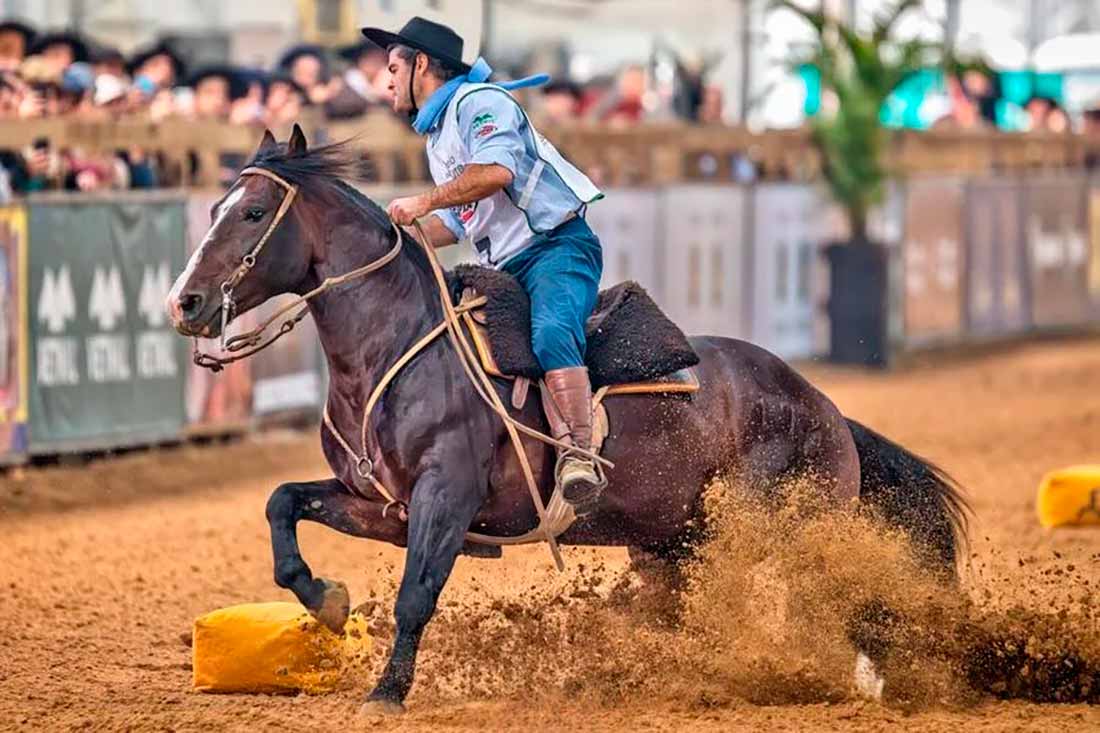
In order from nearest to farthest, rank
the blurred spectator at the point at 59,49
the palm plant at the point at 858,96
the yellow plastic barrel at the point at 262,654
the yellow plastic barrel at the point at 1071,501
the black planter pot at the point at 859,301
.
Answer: the yellow plastic barrel at the point at 262,654 → the yellow plastic barrel at the point at 1071,501 → the blurred spectator at the point at 59,49 → the black planter pot at the point at 859,301 → the palm plant at the point at 858,96

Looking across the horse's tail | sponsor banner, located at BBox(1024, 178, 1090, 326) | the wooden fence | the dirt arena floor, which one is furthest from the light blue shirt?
sponsor banner, located at BBox(1024, 178, 1090, 326)

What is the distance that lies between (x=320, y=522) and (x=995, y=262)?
16.4 m

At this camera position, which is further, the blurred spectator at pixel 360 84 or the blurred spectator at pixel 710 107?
the blurred spectator at pixel 710 107

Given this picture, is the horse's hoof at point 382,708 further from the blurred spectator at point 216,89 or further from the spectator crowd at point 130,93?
the blurred spectator at point 216,89

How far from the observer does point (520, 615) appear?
290 inches

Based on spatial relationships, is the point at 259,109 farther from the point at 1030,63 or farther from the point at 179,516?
the point at 1030,63

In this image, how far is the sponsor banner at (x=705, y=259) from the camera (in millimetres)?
17562

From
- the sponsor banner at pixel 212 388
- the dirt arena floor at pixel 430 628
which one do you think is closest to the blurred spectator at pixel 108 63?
the sponsor banner at pixel 212 388

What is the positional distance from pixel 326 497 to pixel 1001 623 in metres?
2.39

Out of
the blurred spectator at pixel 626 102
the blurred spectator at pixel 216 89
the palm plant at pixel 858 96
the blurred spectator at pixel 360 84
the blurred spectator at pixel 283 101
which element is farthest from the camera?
the palm plant at pixel 858 96

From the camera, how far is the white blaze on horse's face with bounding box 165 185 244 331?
6543mm

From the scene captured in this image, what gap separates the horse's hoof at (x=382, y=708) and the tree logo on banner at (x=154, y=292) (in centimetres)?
651

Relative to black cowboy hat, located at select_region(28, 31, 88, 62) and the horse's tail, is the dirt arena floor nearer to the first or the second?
the horse's tail

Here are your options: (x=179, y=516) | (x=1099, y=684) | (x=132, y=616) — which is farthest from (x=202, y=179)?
(x=1099, y=684)
